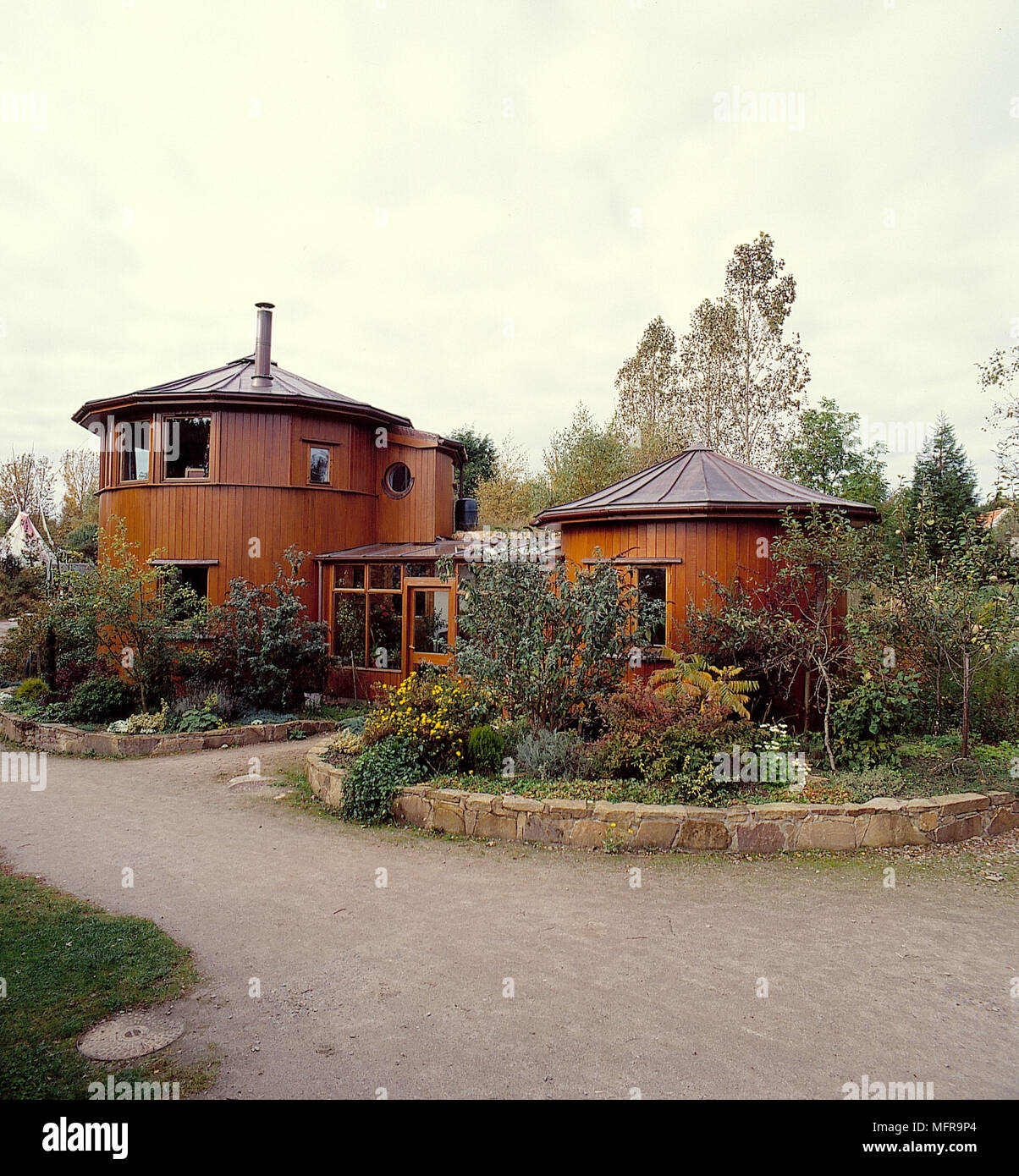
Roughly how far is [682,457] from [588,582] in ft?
18.1

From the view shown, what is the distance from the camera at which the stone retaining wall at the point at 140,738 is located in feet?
37.9

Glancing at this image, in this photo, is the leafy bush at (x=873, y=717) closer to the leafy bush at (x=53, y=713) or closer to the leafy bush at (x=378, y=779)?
the leafy bush at (x=378, y=779)

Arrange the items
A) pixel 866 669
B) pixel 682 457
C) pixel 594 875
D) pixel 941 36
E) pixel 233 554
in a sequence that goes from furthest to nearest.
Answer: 1. pixel 233 554
2. pixel 682 457
3. pixel 941 36
4. pixel 866 669
5. pixel 594 875

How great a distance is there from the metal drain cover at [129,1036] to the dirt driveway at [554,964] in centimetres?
15

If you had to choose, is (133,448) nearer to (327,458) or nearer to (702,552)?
(327,458)

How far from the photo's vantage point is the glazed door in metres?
15.0

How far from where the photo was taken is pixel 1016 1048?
3729 mm

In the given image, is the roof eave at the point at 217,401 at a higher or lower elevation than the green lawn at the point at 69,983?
higher

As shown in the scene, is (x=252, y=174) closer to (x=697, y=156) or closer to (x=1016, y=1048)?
(x=697, y=156)

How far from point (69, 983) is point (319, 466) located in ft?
44.9

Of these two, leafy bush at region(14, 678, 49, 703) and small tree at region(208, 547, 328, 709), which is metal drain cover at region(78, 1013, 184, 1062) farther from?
leafy bush at region(14, 678, 49, 703)

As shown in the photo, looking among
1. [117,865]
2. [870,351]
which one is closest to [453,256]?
[870,351]

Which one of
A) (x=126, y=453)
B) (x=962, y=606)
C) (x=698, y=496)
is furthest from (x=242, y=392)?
(x=962, y=606)

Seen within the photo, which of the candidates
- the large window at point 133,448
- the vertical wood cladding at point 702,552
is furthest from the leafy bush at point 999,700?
the large window at point 133,448
